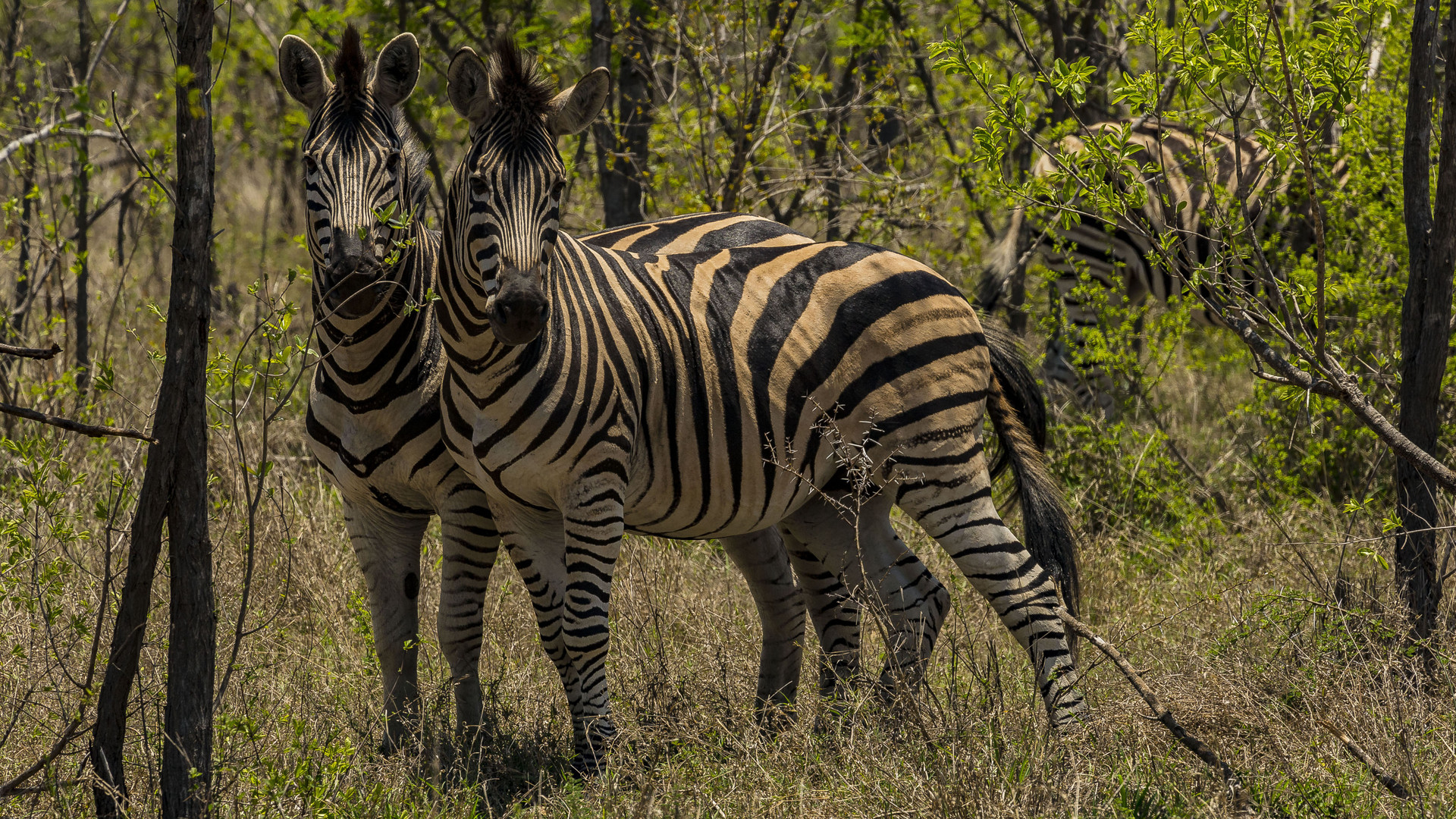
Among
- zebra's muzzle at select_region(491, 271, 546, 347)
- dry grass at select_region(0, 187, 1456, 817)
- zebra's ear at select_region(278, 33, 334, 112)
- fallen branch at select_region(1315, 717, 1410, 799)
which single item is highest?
zebra's ear at select_region(278, 33, 334, 112)

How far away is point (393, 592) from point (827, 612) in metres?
1.73

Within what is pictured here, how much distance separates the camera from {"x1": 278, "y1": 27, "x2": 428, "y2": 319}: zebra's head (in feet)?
12.8

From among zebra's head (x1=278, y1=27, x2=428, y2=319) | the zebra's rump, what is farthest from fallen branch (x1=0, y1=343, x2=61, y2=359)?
the zebra's rump

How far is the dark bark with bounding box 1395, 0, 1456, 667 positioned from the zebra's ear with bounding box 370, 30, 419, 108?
3369 mm

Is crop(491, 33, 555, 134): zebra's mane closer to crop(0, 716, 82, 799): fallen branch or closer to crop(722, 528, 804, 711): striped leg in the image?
crop(722, 528, 804, 711): striped leg

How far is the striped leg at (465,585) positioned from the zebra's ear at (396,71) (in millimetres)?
1305

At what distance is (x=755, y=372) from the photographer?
4484mm

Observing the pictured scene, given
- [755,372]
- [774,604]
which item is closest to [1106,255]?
[774,604]

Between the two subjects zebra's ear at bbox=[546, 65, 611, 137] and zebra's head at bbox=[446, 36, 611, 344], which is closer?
zebra's head at bbox=[446, 36, 611, 344]

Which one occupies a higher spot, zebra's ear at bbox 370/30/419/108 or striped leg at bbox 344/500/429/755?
zebra's ear at bbox 370/30/419/108

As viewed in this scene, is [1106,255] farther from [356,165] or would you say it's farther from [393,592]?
[356,165]

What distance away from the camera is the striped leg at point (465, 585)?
14.6 feet

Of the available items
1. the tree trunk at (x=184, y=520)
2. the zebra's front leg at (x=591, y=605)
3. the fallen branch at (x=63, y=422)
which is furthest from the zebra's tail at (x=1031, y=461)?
the fallen branch at (x=63, y=422)

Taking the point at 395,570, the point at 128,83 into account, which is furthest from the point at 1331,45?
the point at 128,83
